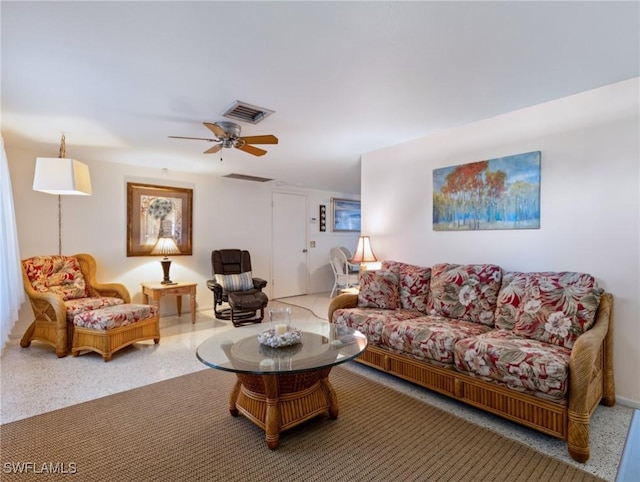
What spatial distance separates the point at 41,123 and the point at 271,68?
92.8 inches

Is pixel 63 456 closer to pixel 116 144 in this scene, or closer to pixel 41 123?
pixel 41 123

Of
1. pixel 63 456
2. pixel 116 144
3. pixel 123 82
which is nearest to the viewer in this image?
pixel 63 456

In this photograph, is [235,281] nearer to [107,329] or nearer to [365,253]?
[107,329]

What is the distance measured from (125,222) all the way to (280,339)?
3549 millimetres

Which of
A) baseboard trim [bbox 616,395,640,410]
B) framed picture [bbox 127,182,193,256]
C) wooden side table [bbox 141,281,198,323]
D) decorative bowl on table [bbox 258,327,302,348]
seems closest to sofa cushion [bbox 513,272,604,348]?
baseboard trim [bbox 616,395,640,410]

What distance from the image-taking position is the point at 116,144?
3568mm

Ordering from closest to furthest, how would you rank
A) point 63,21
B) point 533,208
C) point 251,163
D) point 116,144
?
point 63,21 → point 533,208 → point 116,144 → point 251,163

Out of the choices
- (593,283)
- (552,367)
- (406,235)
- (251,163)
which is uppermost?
(251,163)

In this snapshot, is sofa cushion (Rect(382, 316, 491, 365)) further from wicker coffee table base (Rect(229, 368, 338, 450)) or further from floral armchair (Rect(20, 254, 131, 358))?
floral armchair (Rect(20, 254, 131, 358))

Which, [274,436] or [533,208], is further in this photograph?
[533,208]

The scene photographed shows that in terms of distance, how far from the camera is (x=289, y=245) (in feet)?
20.5

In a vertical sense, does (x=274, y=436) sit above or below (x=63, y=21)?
below

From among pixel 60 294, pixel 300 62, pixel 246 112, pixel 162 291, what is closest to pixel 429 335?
pixel 300 62

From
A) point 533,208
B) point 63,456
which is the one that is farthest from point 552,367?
point 63,456
